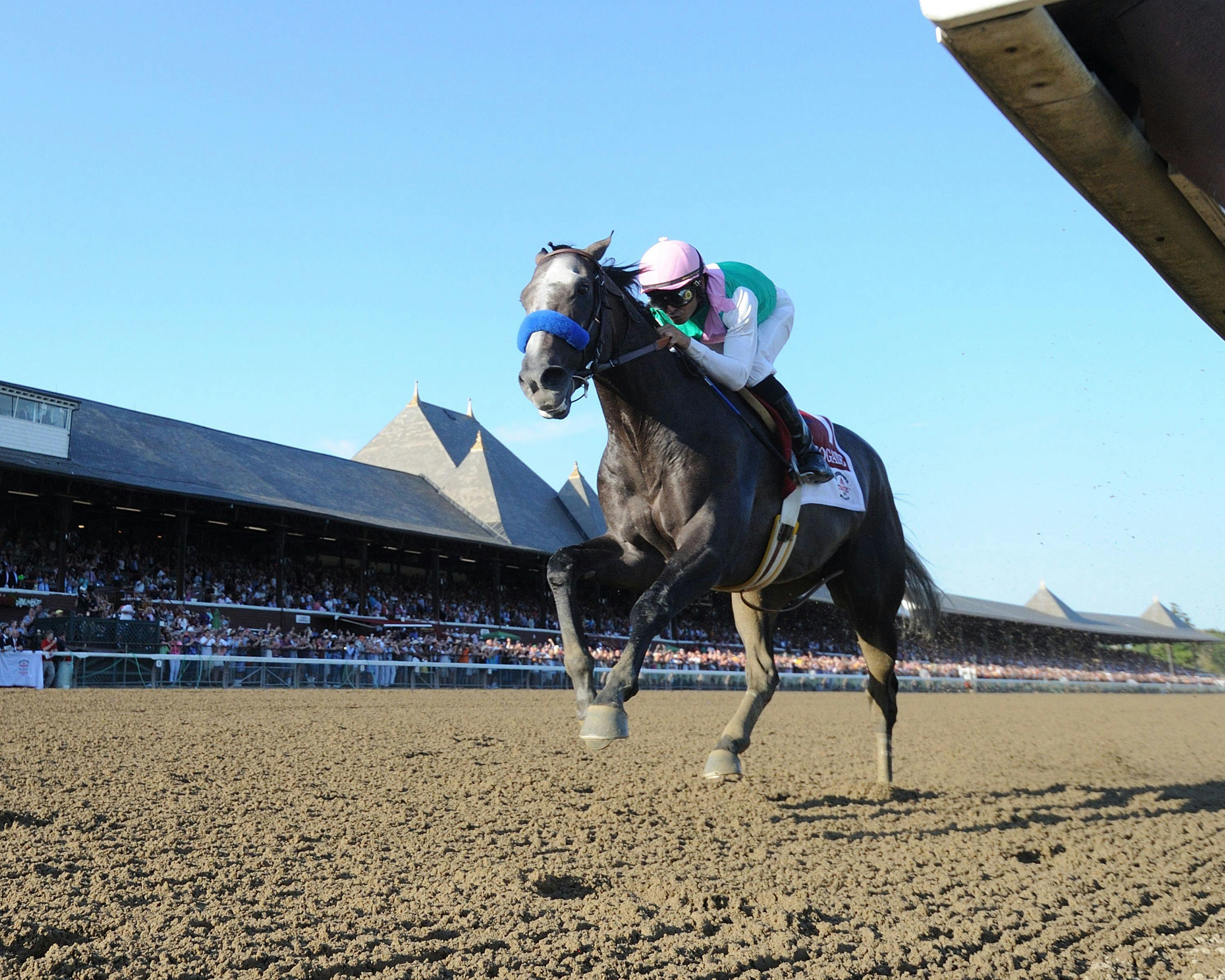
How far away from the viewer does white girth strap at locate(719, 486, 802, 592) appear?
16.6 feet

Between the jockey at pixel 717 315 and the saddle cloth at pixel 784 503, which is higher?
the jockey at pixel 717 315

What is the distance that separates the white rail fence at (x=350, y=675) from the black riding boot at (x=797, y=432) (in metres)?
5.67

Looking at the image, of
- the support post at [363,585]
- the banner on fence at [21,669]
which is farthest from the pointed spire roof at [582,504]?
the banner on fence at [21,669]

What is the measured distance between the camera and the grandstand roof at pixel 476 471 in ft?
121

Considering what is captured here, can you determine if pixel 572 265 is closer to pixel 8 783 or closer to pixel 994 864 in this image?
pixel 994 864

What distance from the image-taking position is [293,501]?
26469mm

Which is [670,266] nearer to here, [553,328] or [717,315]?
[717,315]

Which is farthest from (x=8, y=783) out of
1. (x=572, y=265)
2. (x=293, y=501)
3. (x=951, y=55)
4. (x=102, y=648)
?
(x=293, y=501)

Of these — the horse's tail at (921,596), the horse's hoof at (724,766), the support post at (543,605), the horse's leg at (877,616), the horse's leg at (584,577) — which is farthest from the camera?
the support post at (543,605)

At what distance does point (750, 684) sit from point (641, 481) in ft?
6.87

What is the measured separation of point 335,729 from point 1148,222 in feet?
25.6

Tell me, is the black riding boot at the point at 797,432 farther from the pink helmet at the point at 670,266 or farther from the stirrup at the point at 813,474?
the pink helmet at the point at 670,266

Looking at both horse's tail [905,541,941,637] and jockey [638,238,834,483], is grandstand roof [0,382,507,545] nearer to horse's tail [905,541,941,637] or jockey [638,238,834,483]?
horse's tail [905,541,941,637]

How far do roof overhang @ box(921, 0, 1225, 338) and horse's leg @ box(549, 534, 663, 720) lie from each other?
10.7 feet
